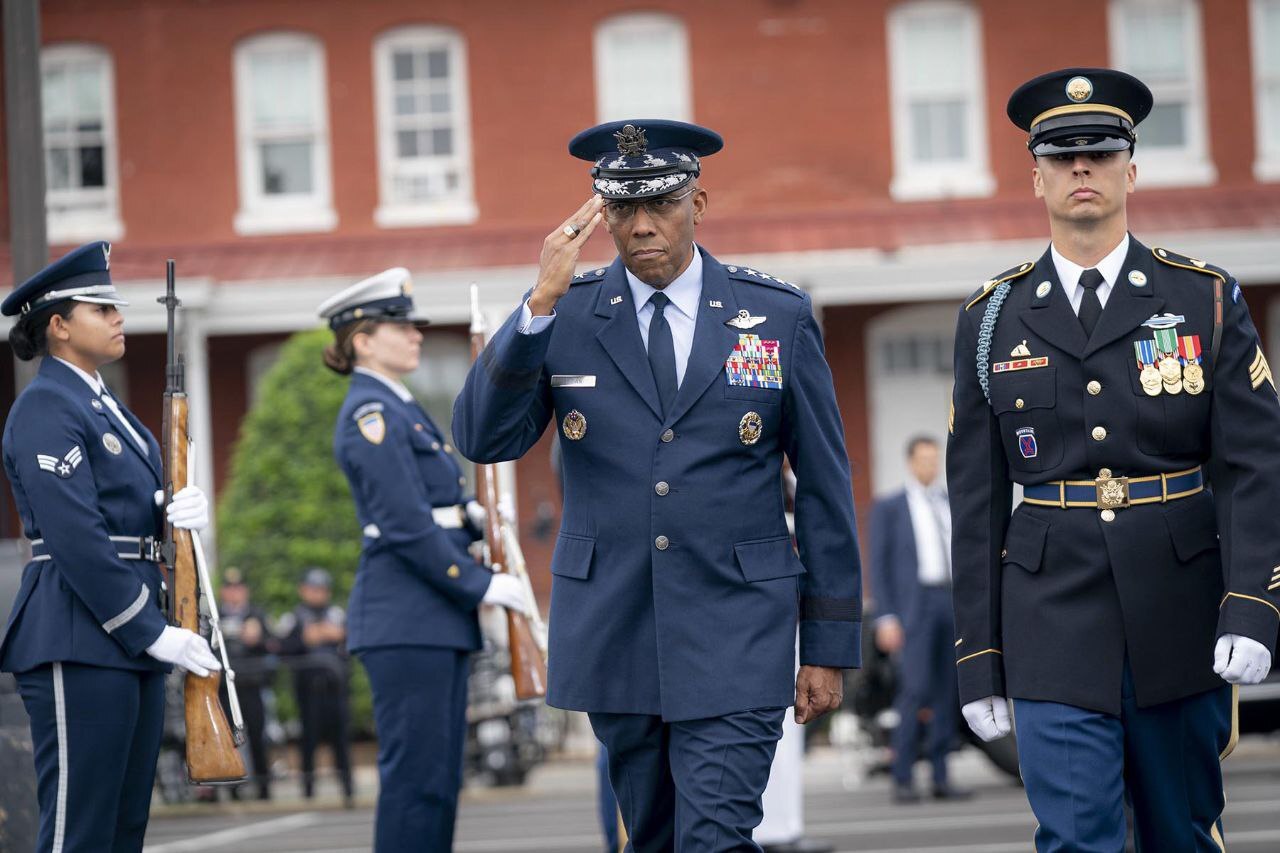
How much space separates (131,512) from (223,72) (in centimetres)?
1903

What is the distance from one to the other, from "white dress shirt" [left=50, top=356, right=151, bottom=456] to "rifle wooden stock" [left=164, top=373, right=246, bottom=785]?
11 cm

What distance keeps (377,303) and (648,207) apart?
2.77 metres

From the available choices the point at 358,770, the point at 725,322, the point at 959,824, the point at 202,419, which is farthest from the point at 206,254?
the point at 725,322

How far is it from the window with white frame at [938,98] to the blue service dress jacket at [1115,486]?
1859 centimetres

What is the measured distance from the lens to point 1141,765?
5.03 m

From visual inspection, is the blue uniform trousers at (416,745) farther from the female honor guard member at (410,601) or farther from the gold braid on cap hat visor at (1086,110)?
the gold braid on cap hat visor at (1086,110)

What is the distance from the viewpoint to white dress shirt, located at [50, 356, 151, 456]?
622cm

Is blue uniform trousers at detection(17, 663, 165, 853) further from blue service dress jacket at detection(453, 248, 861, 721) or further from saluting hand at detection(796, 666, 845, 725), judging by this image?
saluting hand at detection(796, 666, 845, 725)

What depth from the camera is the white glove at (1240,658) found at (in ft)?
15.6

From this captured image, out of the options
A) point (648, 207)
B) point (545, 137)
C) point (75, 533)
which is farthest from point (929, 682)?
point (545, 137)

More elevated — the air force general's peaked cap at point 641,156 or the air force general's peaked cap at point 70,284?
the air force general's peaked cap at point 641,156

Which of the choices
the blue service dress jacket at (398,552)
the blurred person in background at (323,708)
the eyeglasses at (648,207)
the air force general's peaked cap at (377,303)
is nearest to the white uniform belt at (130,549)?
the blue service dress jacket at (398,552)

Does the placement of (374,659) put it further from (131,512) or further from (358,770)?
(358,770)

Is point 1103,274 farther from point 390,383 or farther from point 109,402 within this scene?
point 390,383
